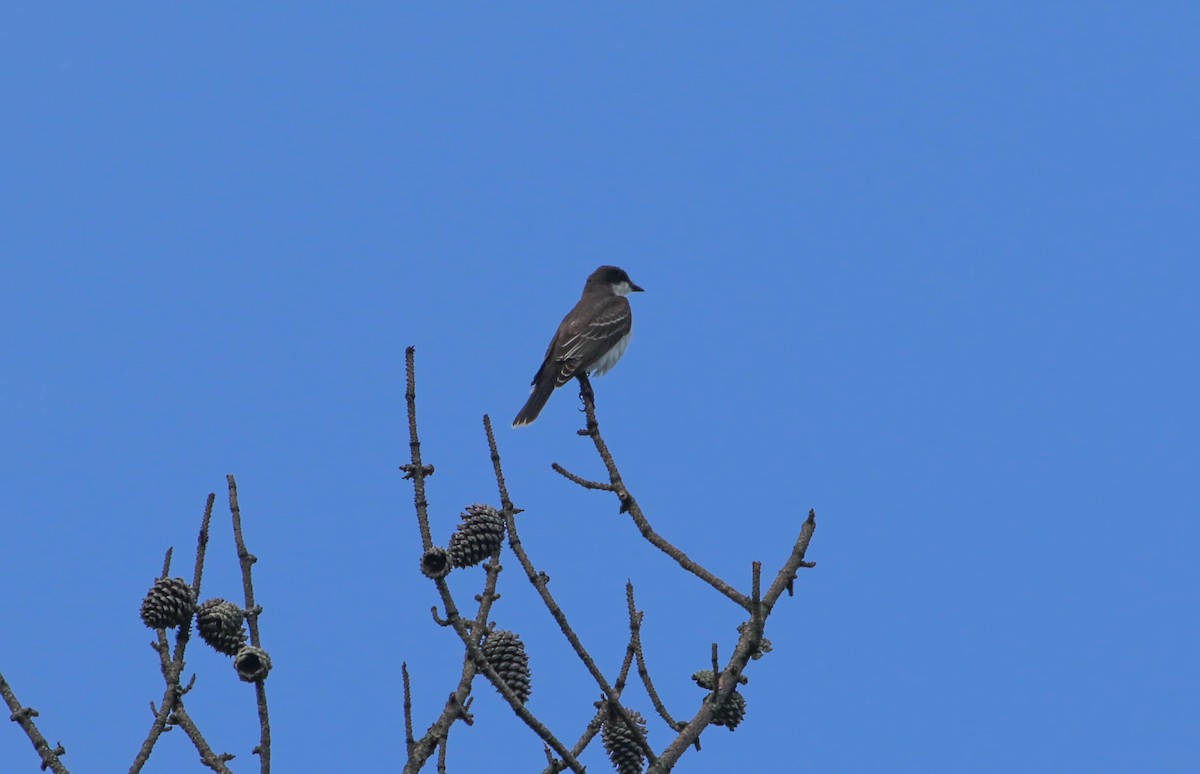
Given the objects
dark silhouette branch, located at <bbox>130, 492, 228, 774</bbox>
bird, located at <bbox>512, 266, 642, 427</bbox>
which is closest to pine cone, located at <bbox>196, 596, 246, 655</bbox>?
dark silhouette branch, located at <bbox>130, 492, 228, 774</bbox>

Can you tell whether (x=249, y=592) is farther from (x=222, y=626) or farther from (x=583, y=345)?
(x=583, y=345)

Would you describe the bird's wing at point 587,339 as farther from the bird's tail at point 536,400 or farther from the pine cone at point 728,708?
the pine cone at point 728,708

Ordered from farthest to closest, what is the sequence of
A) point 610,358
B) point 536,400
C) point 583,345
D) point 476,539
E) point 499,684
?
point 610,358 → point 583,345 → point 536,400 → point 476,539 → point 499,684

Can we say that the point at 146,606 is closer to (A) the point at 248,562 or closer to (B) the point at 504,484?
(A) the point at 248,562

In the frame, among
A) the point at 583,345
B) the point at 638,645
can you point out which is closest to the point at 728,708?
the point at 638,645

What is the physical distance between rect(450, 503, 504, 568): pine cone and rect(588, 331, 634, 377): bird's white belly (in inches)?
281

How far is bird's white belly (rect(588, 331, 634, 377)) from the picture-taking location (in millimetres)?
11852

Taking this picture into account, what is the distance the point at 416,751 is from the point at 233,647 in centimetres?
84

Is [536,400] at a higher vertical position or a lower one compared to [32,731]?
higher

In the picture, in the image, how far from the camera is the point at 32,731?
4008 mm

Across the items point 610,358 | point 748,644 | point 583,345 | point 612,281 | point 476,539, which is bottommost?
point 748,644

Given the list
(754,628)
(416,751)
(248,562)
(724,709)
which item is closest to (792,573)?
(754,628)

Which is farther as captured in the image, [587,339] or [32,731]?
[587,339]

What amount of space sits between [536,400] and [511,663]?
265 inches
